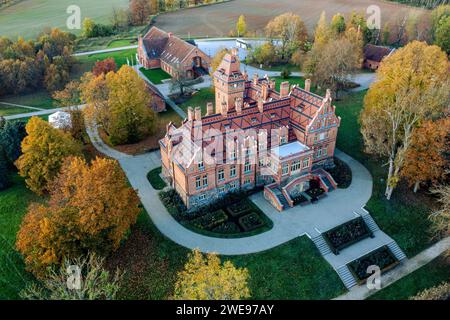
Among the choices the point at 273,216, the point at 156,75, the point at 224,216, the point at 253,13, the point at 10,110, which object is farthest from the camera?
the point at 253,13

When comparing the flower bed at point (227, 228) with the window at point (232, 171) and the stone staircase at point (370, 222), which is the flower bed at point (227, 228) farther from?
the stone staircase at point (370, 222)

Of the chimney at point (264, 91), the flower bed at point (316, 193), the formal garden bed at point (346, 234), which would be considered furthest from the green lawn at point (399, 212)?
the chimney at point (264, 91)

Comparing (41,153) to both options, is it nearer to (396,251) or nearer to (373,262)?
(373,262)

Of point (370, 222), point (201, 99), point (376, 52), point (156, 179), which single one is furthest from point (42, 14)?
point (370, 222)

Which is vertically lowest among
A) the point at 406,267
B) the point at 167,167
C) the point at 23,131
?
the point at 406,267

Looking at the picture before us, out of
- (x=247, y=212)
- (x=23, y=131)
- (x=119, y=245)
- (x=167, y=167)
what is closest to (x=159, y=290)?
(x=119, y=245)

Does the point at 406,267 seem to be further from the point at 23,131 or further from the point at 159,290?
the point at 23,131
